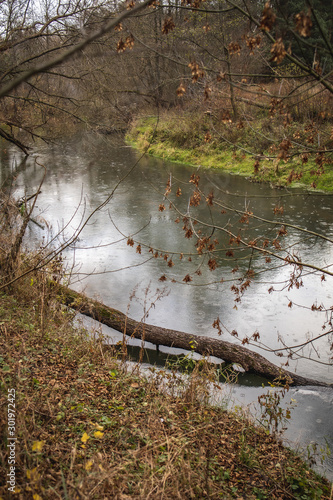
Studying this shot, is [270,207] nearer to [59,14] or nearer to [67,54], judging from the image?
[59,14]

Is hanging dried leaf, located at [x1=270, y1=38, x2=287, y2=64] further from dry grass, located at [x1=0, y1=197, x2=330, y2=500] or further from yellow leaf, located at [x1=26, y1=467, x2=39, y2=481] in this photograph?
yellow leaf, located at [x1=26, y1=467, x2=39, y2=481]

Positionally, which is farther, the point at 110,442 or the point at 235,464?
the point at 235,464

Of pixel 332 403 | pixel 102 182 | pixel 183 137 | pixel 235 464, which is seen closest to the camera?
pixel 235 464

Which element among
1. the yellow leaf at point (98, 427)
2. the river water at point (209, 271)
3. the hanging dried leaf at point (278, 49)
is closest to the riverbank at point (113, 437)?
the yellow leaf at point (98, 427)

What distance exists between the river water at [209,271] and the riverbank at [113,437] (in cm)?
76

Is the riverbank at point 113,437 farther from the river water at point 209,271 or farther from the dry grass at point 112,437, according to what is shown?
the river water at point 209,271

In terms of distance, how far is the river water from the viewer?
5547mm

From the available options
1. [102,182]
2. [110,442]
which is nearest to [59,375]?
[110,442]

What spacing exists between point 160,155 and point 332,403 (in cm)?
1919

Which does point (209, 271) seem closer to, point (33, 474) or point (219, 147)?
point (33, 474)

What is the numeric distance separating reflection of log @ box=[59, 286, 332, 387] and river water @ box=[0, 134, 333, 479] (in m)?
0.20

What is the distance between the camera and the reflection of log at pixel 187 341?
5754mm

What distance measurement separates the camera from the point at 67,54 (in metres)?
1.25

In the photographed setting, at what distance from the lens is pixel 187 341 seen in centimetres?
627
